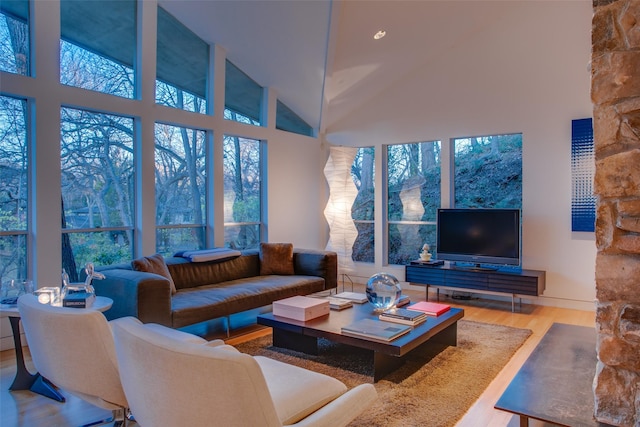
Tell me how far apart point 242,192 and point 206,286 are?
1.76 m

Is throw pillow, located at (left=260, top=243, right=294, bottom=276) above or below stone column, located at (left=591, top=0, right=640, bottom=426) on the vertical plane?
below

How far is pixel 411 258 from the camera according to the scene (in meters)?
6.17

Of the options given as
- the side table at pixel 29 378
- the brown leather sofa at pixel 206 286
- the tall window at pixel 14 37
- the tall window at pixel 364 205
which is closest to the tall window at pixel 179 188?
the brown leather sofa at pixel 206 286

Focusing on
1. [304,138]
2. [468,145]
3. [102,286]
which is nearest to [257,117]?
[304,138]

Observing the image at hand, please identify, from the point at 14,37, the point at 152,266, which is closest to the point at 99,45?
the point at 14,37

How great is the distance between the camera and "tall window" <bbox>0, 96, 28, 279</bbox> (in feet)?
12.0

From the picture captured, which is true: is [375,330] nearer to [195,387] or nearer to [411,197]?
[195,387]

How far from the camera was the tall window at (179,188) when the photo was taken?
188 inches

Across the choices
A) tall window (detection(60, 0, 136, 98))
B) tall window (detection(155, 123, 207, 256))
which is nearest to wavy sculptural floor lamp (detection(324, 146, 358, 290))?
tall window (detection(155, 123, 207, 256))

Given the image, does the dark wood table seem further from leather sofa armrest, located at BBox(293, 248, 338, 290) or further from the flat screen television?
leather sofa armrest, located at BBox(293, 248, 338, 290)

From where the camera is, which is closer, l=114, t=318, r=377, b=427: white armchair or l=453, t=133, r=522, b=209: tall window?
l=114, t=318, r=377, b=427: white armchair

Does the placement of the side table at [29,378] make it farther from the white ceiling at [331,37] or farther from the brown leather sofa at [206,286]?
the white ceiling at [331,37]

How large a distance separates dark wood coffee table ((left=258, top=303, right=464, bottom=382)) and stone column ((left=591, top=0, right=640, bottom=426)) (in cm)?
123

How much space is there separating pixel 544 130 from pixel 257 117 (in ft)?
11.8
